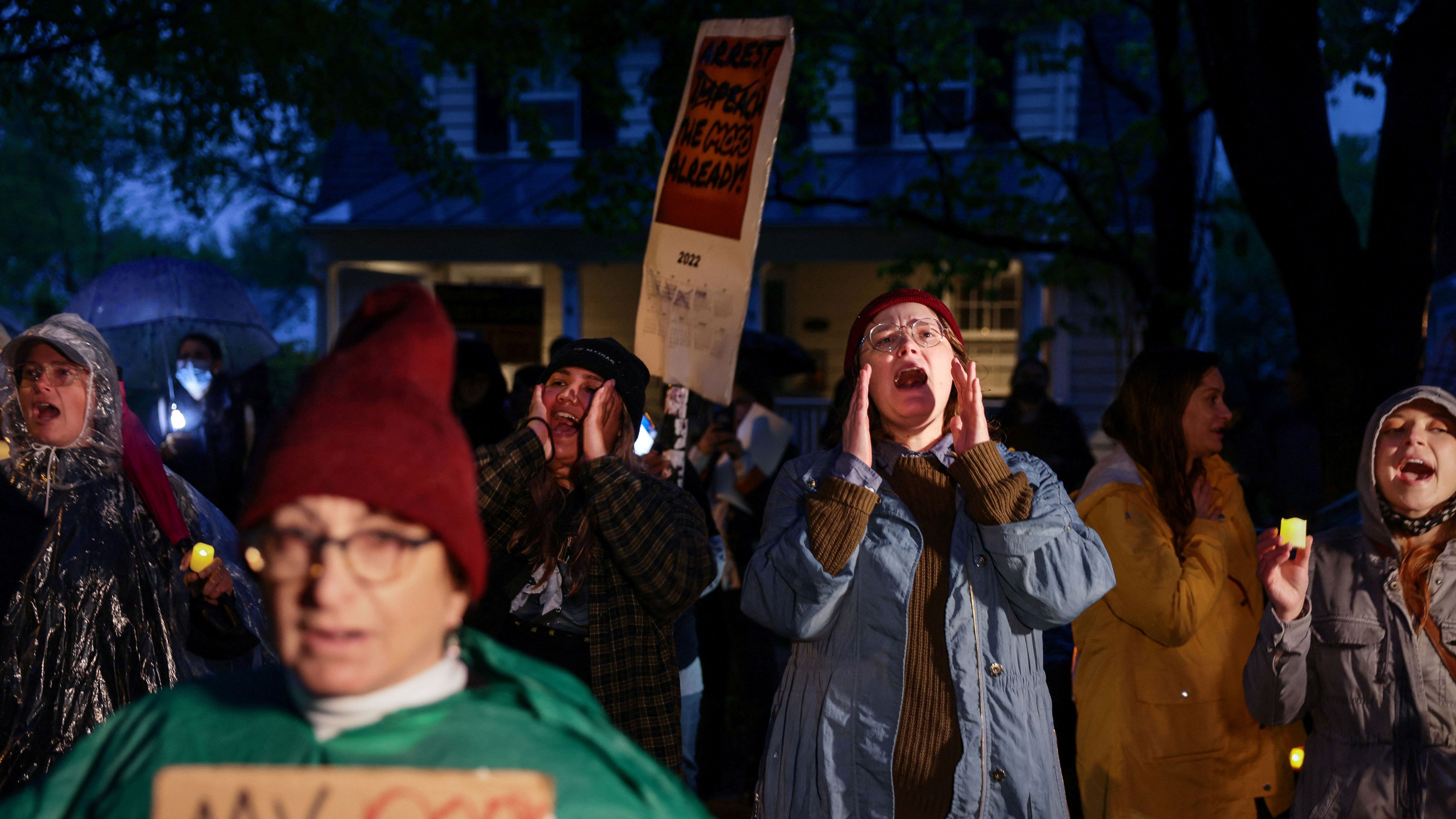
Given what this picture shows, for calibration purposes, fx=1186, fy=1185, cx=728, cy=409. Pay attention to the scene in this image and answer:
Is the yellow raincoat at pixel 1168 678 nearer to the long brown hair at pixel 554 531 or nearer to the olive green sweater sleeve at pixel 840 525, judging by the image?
the olive green sweater sleeve at pixel 840 525

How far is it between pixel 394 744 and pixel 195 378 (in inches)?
250

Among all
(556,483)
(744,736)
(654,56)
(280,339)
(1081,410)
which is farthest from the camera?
(280,339)

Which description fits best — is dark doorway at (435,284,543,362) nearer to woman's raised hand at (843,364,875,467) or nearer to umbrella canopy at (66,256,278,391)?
umbrella canopy at (66,256,278,391)

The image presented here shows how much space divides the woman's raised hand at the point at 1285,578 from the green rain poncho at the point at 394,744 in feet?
6.82

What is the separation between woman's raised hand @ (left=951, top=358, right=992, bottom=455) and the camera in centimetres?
275

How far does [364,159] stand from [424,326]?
16547 mm

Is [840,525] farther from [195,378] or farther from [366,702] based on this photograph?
[195,378]

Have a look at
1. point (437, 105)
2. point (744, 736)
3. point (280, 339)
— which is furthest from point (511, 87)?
point (280, 339)

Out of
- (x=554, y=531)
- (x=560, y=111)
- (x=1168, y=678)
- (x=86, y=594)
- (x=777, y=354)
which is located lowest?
(x=1168, y=678)

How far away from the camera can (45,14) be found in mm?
8836

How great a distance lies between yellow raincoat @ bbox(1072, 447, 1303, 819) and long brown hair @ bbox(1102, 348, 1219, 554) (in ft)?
0.17

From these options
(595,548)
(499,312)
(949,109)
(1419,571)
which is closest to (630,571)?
(595,548)

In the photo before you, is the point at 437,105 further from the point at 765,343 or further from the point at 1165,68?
the point at 1165,68

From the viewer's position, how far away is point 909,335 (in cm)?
290
